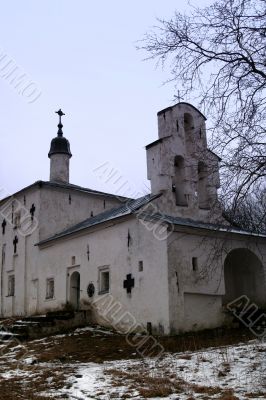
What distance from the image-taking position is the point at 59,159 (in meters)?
26.6

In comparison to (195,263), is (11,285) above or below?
below

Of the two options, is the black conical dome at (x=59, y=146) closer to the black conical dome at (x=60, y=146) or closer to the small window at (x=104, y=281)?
the black conical dome at (x=60, y=146)

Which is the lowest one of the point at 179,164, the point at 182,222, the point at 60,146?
the point at 182,222

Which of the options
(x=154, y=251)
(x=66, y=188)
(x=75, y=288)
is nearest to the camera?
(x=154, y=251)

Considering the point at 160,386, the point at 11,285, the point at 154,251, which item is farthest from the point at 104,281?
the point at 160,386

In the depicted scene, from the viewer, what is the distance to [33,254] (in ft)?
76.6

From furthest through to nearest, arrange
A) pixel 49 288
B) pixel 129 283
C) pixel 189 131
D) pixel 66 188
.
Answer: pixel 66 188
pixel 49 288
pixel 189 131
pixel 129 283

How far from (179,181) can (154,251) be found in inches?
132

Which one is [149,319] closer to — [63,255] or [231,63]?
[63,255]

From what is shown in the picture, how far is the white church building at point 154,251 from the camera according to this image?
54.3 feet

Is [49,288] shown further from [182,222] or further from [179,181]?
[182,222]

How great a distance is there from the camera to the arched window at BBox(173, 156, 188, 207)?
18719mm

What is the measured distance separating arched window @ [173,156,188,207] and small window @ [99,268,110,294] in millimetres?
3728

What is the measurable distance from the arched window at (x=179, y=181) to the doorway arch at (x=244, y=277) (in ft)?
8.84
